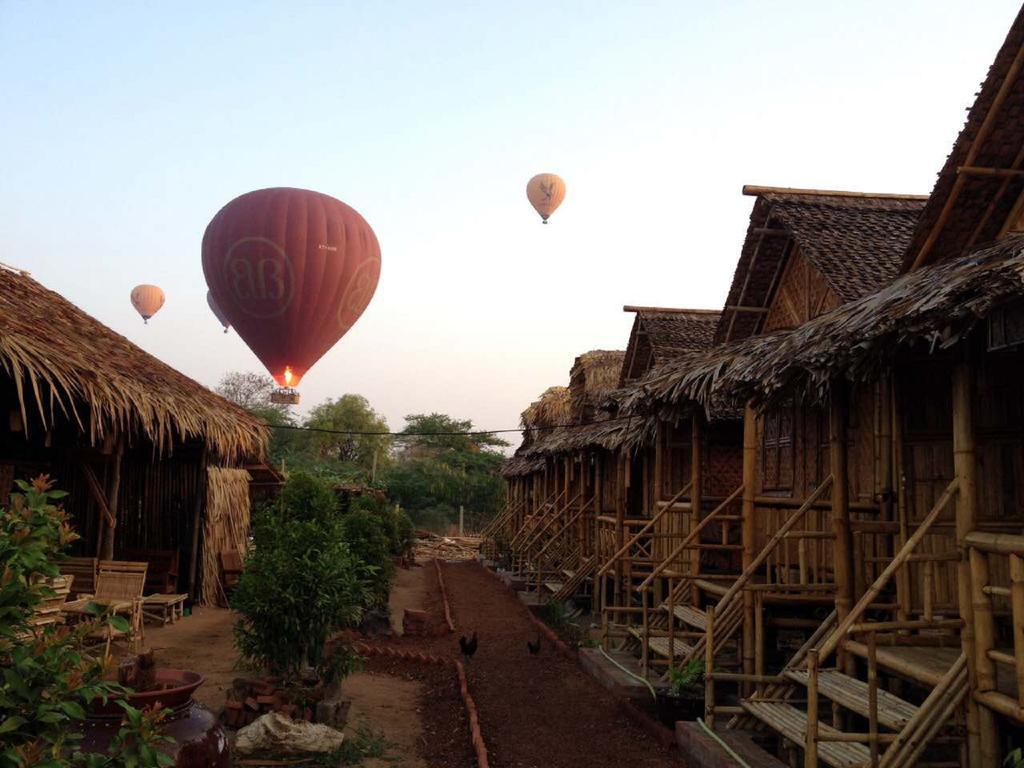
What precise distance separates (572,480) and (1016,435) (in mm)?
13388

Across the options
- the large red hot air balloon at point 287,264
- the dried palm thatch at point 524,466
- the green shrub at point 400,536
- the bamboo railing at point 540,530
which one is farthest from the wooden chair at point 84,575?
A: the green shrub at point 400,536

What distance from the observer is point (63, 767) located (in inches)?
93.4

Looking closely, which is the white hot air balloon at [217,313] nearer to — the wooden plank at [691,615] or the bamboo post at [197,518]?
the bamboo post at [197,518]

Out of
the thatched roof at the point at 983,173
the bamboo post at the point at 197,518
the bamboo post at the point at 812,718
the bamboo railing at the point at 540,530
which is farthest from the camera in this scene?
the bamboo railing at the point at 540,530

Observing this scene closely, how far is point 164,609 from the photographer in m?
12.2

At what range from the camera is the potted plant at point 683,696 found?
7.32m

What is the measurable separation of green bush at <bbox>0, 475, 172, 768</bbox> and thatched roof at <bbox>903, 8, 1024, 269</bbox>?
6.06 m

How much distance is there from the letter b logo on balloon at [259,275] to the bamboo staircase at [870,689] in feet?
27.5

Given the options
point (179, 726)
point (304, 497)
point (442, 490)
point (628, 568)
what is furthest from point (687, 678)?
point (442, 490)

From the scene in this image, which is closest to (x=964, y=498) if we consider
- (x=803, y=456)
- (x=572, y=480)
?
(x=803, y=456)

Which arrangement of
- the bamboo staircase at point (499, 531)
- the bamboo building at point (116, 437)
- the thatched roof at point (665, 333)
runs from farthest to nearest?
the bamboo staircase at point (499, 531) < the thatched roof at point (665, 333) < the bamboo building at point (116, 437)

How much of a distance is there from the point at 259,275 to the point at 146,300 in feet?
34.2

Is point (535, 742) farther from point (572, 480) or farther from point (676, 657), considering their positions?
point (572, 480)

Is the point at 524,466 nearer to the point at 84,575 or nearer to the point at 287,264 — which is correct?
the point at 287,264
